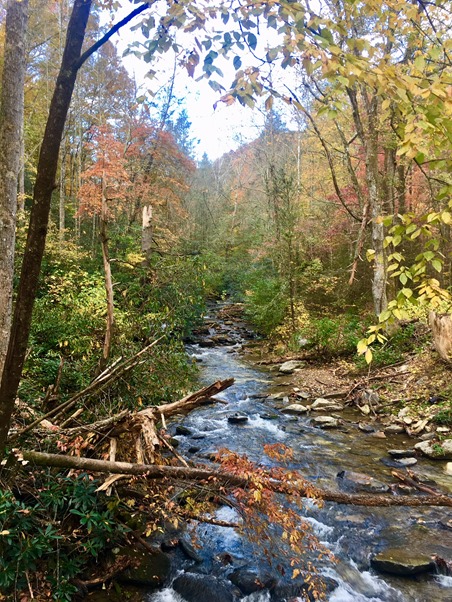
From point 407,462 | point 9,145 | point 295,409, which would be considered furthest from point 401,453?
point 9,145

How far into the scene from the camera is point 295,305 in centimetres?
1438

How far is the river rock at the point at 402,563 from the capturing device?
12.8 ft

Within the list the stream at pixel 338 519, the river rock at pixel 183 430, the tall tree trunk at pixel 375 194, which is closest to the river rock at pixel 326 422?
the stream at pixel 338 519

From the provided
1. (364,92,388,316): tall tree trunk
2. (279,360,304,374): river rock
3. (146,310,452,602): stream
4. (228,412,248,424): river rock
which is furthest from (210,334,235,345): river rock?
(228,412,248,424): river rock

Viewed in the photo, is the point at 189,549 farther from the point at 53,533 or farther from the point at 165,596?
the point at 53,533

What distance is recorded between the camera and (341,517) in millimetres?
4871

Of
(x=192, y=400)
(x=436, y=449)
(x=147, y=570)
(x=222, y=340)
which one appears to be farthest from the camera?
(x=222, y=340)

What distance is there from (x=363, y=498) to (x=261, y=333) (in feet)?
43.7

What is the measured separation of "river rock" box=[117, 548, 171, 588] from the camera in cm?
365

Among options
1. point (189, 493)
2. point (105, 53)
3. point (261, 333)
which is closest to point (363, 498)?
point (189, 493)

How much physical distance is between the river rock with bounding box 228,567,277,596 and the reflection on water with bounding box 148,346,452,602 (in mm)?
75

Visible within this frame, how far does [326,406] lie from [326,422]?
94 cm

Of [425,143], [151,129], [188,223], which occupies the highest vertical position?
[151,129]

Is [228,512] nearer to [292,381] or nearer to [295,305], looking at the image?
[292,381]
